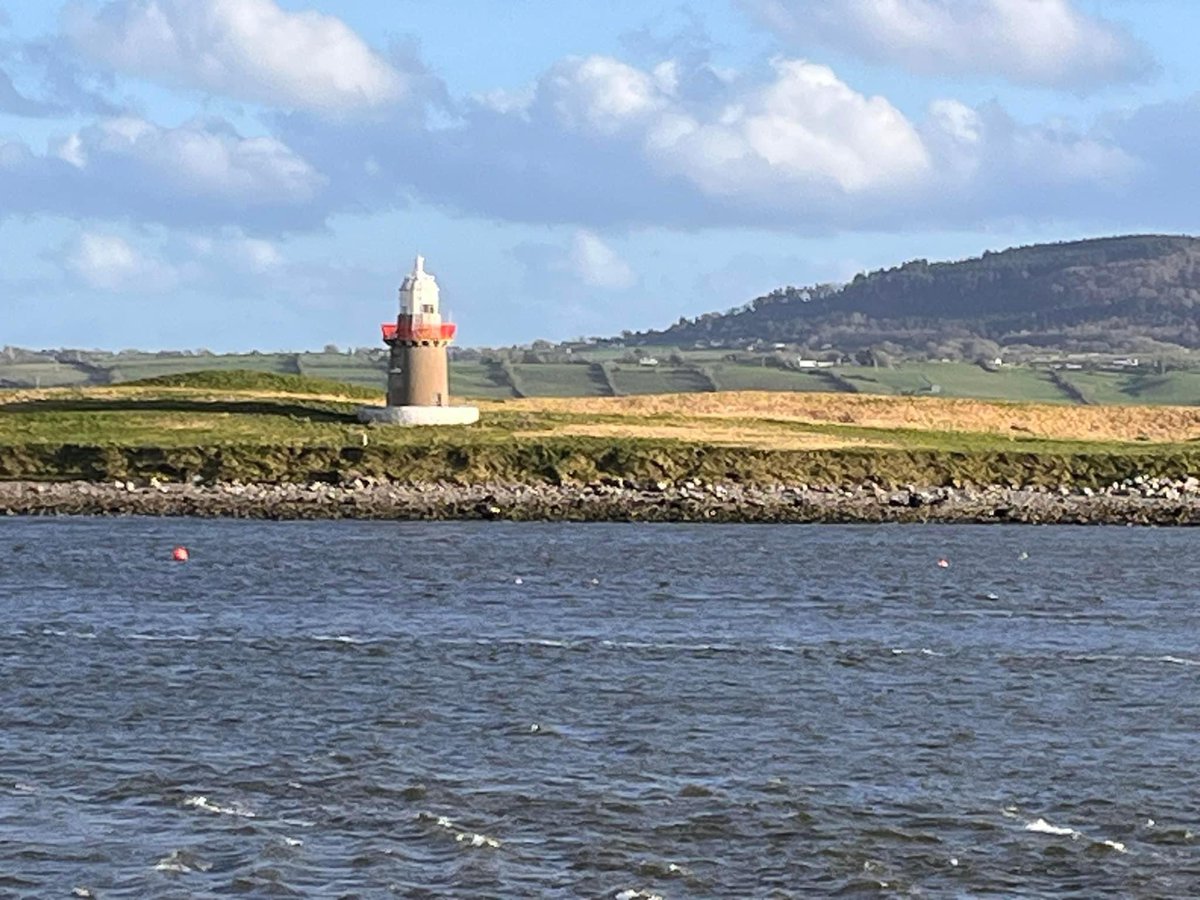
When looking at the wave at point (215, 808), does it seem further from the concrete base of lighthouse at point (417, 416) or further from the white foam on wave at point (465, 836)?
the concrete base of lighthouse at point (417, 416)

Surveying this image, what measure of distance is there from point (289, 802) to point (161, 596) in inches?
888

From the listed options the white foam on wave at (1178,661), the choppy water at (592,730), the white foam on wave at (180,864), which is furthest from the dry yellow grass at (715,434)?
the white foam on wave at (180,864)

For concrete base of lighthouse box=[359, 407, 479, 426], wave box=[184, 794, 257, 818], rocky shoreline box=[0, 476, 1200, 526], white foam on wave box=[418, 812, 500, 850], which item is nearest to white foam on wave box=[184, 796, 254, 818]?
wave box=[184, 794, 257, 818]

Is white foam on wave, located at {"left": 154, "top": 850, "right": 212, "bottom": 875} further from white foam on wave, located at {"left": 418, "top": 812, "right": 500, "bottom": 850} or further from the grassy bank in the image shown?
the grassy bank

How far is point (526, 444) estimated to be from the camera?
71312 mm

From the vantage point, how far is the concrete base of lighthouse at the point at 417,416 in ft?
245

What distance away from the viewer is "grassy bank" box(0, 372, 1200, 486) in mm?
68875

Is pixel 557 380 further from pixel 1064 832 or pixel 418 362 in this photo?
pixel 1064 832

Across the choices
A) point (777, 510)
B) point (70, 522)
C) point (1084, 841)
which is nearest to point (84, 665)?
point (1084, 841)

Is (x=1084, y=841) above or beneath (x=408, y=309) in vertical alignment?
beneath

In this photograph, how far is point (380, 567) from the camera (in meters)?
51.8

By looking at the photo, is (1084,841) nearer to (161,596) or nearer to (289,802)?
(289,802)

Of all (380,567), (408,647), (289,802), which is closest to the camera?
(289,802)

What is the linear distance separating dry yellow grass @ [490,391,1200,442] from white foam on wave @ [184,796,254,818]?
61448mm
